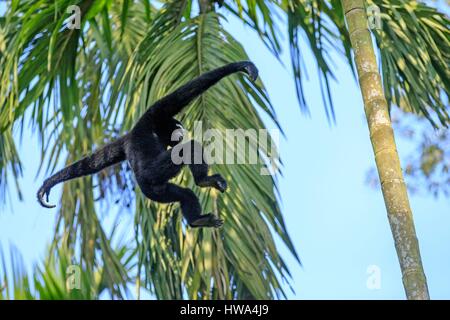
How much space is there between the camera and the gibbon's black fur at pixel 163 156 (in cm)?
581

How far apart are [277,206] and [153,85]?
1.53 metres

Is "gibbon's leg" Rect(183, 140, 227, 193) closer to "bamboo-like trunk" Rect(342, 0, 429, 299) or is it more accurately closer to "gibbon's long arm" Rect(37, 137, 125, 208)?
"gibbon's long arm" Rect(37, 137, 125, 208)

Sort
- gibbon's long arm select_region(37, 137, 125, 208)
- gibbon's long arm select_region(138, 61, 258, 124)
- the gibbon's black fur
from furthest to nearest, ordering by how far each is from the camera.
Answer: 1. gibbon's long arm select_region(37, 137, 125, 208)
2. the gibbon's black fur
3. gibbon's long arm select_region(138, 61, 258, 124)

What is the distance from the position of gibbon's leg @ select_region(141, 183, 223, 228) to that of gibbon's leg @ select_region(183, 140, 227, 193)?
218mm

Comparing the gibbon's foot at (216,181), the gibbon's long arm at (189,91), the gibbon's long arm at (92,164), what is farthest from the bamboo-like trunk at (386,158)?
the gibbon's long arm at (92,164)

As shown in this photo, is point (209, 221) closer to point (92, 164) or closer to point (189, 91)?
point (189, 91)

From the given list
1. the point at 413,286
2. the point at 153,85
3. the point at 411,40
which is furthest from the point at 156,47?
the point at 413,286

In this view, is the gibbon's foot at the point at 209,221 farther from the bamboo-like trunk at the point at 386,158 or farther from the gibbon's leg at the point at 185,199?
the bamboo-like trunk at the point at 386,158

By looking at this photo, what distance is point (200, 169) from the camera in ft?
19.4

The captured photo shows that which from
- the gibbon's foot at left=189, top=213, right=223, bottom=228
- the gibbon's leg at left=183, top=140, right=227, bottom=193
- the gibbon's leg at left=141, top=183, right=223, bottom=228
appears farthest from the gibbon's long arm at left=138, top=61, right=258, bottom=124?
the gibbon's foot at left=189, top=213, right=223, bottom=228

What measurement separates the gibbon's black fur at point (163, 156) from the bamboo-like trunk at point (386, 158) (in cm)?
83

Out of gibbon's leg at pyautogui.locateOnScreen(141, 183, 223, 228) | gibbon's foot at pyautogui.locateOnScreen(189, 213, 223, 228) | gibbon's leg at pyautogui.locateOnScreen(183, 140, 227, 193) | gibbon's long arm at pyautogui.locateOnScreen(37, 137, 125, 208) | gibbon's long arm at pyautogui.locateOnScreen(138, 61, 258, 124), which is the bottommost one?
gibbon's foot at pyautogui.locateOnScreen(189, 213, 223, 228)

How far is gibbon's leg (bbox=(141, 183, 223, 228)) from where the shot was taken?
5.93 meters
